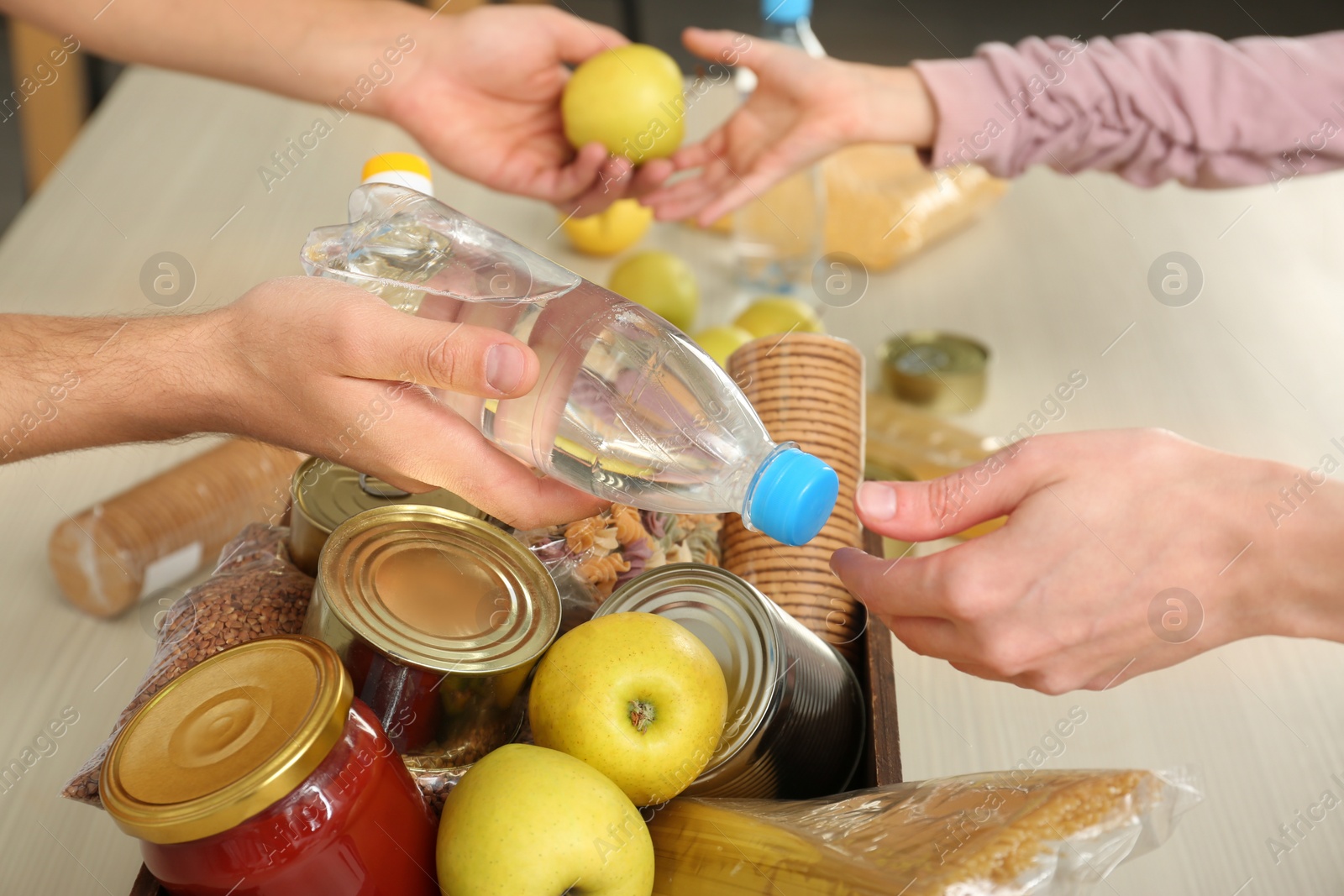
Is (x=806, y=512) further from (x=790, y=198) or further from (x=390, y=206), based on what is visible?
(x=790, y=198)

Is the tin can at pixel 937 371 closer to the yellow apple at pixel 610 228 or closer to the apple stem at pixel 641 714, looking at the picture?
the yellow apple at pixel 610 228

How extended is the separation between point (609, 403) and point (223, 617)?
293 millimetres

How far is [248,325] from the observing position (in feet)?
2.24

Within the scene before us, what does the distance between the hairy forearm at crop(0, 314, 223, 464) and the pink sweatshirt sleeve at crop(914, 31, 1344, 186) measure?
0.97 metres

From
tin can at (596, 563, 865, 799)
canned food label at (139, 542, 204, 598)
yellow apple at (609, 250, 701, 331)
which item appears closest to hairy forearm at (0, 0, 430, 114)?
yellow apple at (609, 250, 701, 331)

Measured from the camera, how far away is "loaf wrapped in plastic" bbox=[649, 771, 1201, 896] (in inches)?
20.1

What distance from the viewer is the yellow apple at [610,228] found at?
1385 millimetres

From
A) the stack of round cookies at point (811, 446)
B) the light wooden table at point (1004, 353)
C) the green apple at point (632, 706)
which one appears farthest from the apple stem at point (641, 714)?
the light wooden table at point (1004, 353)

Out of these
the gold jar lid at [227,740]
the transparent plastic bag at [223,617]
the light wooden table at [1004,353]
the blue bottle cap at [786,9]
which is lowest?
the light wooden table at [1004,353]

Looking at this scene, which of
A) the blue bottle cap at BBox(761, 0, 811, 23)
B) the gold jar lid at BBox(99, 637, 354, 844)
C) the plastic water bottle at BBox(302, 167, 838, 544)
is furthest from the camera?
the blue bottle cap at BBox(761, 0, 811, 23)

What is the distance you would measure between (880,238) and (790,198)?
0.14 meters

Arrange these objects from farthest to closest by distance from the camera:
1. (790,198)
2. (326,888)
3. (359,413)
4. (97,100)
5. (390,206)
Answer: (97,100) → (790,198) → (390,206) → (359,413) → (326,888)

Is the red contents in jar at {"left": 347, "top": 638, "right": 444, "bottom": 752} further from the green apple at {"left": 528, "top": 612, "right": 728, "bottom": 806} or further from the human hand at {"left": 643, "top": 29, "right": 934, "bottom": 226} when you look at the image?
the human hand at {"left": 643, "top": 29, "right": 934, "bottom": 226}

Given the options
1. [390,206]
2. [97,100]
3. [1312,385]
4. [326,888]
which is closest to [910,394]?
[1312,385]
